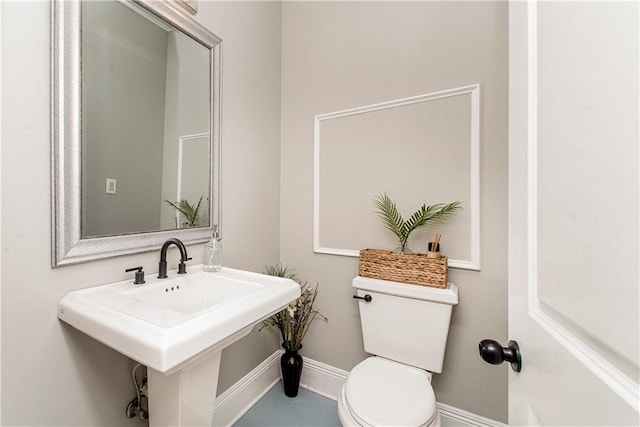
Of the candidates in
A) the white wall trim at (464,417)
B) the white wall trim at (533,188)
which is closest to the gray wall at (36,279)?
the white wall trim at (533,188)

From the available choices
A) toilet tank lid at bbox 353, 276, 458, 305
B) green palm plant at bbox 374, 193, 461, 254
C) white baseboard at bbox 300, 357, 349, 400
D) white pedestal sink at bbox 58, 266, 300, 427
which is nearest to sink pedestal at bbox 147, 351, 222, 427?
white pedestal sink at bbox 58, 266, 300, 427

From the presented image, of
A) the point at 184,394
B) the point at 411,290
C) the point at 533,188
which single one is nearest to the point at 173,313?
the point at 184,394

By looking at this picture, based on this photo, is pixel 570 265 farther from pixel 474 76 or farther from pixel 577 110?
pixel 474 76

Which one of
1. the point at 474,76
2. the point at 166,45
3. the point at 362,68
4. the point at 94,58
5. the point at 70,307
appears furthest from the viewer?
the point at 362,68

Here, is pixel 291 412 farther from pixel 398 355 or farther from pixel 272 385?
pixel 398 355

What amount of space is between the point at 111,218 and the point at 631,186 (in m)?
1.33

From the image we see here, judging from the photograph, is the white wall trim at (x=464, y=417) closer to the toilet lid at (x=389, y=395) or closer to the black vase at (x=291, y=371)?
the toilet lid at (x=389, y=395)

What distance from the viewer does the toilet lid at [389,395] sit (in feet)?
3.20

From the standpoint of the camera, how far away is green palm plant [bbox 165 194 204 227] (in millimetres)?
1262

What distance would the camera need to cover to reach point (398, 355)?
4.51ft

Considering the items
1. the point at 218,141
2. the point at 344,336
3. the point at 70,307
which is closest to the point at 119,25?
the point at 218,141

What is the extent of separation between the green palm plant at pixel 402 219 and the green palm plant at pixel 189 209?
0.97m

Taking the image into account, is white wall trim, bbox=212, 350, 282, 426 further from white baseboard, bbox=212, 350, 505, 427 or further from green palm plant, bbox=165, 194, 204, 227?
green palm plant, bbox=165, 194, 204, 227

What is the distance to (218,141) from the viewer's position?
1.40 meters
